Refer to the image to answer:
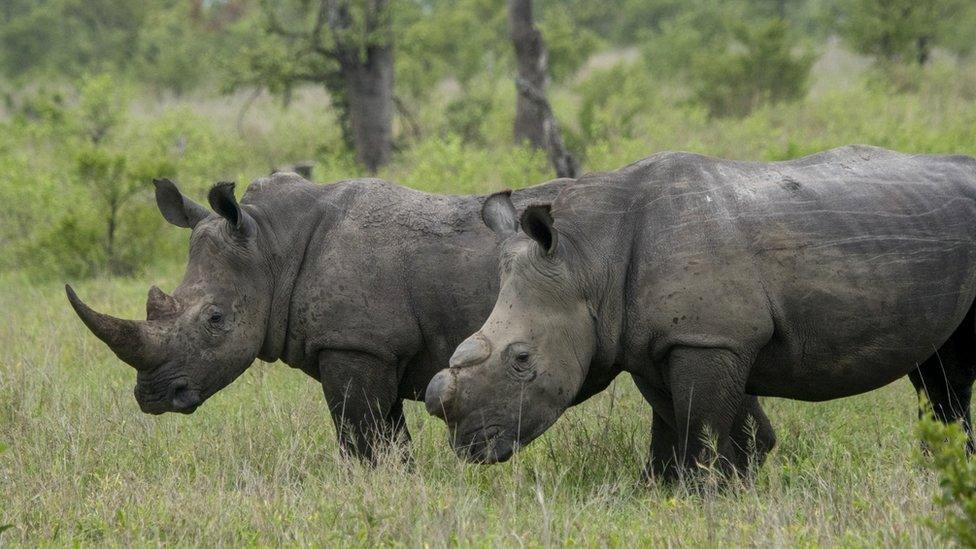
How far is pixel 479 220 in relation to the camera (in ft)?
19.4

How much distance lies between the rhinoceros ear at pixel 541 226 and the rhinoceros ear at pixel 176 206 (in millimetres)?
1981

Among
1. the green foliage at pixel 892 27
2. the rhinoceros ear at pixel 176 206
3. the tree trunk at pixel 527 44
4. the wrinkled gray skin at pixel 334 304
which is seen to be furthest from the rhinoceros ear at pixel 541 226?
the green foliage at pixel 892 27

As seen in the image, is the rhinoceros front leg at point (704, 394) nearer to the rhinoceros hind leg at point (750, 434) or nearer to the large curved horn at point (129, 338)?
the rhinoceros hind leg at point (750, 434)

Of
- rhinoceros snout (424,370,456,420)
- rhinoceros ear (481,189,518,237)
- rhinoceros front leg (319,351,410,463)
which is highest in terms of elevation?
rhinoceros ear (481,189,518,237)

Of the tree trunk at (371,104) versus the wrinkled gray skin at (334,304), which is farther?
the tree trunk at (371,104)

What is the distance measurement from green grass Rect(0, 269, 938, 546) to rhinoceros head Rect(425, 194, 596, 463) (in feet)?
0.78

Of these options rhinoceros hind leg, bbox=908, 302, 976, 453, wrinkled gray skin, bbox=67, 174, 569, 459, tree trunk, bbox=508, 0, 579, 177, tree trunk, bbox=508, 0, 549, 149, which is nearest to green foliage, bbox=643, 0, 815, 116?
tree trunk, bbox=508, 0, 579, 177

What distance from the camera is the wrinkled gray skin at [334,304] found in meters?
5.76

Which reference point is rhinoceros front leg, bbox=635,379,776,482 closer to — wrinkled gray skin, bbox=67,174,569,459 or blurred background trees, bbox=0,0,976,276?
wrinkled gray skin, bbox=67,174,569,459

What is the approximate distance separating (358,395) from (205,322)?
0.81 meters

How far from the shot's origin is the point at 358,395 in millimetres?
5793

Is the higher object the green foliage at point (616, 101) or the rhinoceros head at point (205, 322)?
the rhinoceros head at point (205, 322)

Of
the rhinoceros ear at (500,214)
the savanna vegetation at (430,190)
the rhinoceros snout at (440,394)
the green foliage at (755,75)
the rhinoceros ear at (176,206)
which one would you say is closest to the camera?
the savanna vegetation at (430,190)

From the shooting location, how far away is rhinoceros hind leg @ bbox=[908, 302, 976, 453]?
586 centimetres
